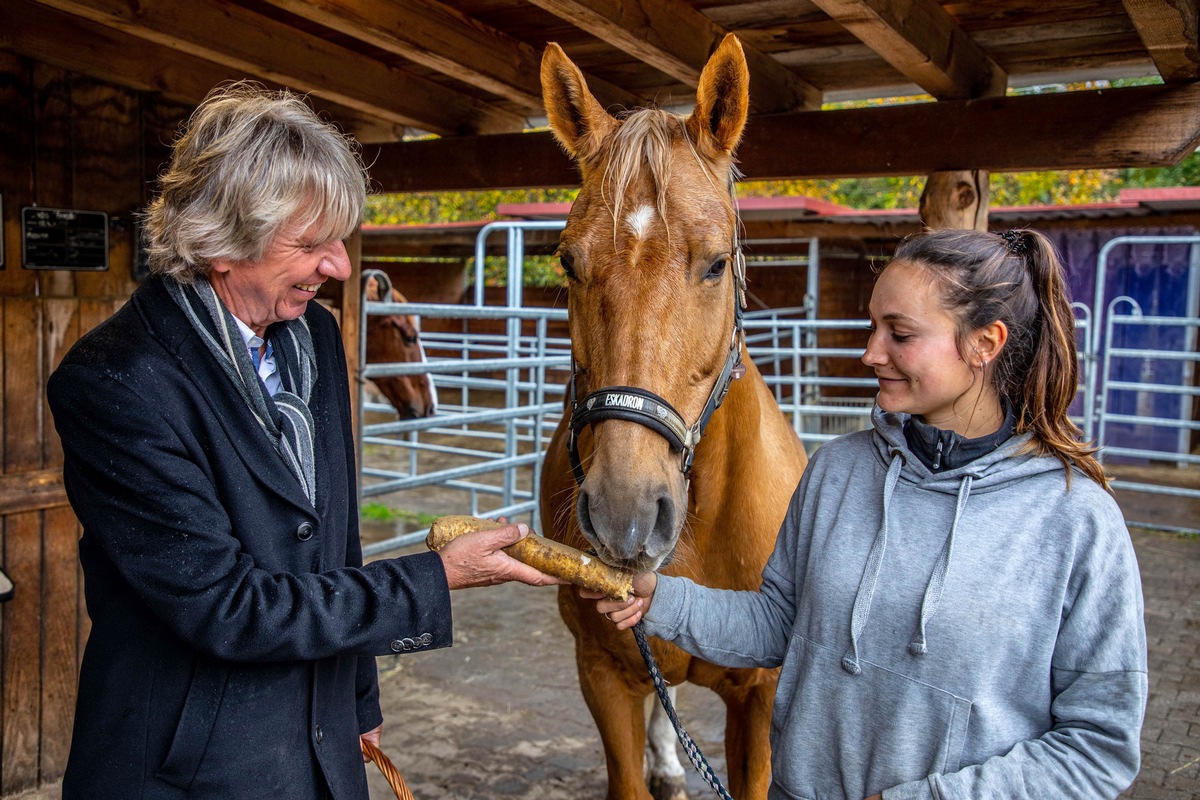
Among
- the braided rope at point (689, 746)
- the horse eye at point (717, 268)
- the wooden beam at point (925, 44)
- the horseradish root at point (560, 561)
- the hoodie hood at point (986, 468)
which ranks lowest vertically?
the braided rope at point (689, 746)

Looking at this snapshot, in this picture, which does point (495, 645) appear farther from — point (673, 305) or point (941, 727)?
point (941, 727)

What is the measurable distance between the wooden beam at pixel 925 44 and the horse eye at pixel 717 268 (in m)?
0.76

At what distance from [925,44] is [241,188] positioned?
1932 millimetres

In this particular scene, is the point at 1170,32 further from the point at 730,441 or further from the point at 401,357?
the point at 401,357

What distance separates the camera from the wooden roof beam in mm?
2461

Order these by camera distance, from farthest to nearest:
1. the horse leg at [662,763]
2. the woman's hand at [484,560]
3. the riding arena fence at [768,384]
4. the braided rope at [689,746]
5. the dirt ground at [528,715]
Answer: the riding arena fence at [768,384] < the dirt ground at [528,715] < the horse leg at [662,763] < the braided rope at [689,746] < the woman's hand at [484,560]

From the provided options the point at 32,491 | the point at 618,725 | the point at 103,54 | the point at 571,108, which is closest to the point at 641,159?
the point at 571,108

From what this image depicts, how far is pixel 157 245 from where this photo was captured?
1.49 metres

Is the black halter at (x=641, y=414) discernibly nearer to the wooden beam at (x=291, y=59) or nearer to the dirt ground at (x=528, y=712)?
the wooden beam at (x=291, y=59)

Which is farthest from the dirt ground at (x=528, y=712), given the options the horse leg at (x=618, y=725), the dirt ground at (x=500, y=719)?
the horse leg at (x=618, y=725)

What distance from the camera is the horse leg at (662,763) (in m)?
3.22

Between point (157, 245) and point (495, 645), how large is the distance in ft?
11.8

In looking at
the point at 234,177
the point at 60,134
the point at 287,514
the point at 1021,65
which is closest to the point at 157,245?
the point at 234,177

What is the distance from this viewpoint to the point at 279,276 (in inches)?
59.9
